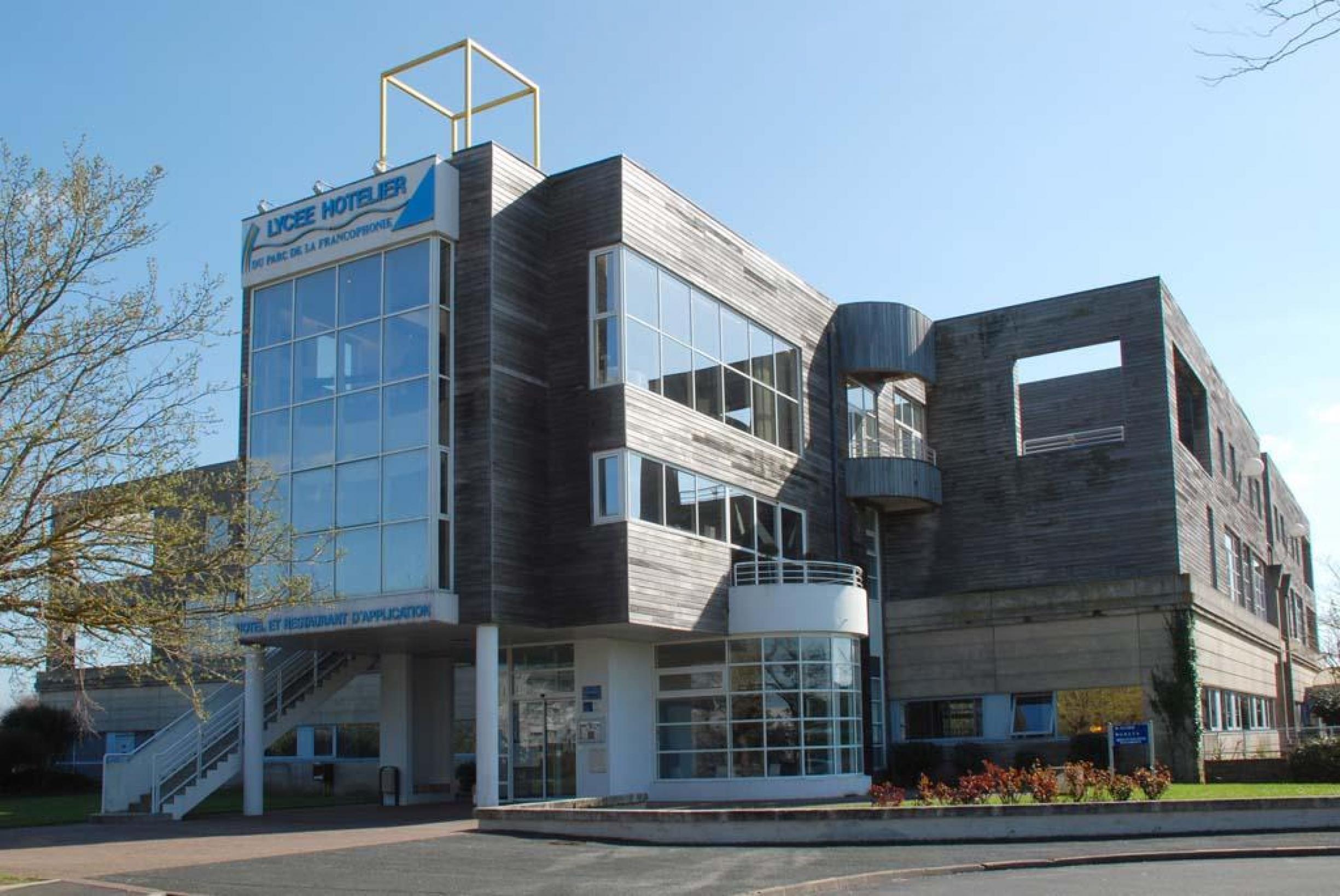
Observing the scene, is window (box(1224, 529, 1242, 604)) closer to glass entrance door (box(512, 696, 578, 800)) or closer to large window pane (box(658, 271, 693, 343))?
large window pane (box(658, 271, 693, 343))

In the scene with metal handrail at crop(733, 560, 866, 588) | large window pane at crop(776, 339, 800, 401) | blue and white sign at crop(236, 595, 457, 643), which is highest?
large window pane at crop(776, 339, 800, 401)

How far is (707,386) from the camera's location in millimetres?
27891

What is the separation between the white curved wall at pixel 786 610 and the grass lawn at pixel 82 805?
30.8 ft

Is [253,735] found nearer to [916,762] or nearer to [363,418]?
[363,418]

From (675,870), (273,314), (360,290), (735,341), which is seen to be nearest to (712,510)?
(735,341)

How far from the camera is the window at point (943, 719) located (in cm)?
3297

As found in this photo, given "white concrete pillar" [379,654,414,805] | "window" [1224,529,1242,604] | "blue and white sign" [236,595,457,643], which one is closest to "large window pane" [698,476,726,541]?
"blue and white sign" [236,595,457,643]

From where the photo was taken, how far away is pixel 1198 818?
17812mm

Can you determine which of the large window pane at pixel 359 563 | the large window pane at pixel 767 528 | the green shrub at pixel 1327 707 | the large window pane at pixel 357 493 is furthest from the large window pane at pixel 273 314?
the green shrub at pixel 1327 707

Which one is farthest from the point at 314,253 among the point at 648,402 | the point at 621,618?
the point at 621,618

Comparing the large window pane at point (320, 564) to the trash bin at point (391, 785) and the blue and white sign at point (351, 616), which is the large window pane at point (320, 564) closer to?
the blue and white sign at point (351, 616)

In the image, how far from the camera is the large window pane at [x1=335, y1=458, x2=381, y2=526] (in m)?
24.7

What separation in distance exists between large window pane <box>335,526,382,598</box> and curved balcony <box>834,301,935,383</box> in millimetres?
13626

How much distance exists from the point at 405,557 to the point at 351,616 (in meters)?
1.52
